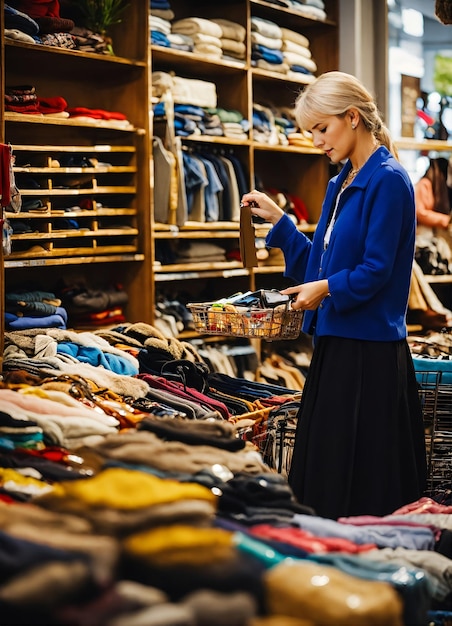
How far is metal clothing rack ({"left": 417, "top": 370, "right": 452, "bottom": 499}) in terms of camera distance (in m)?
3.91

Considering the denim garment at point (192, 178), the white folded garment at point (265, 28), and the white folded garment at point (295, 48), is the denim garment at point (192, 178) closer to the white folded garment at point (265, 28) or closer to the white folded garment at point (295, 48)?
the white folded garment at point (265, 28)

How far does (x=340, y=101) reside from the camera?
3.34m

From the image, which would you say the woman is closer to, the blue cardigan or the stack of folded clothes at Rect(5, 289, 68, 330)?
the blue cardigan

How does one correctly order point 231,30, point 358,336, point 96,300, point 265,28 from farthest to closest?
point 265,28 → point 231,30 → point 96,300 → point 358,336

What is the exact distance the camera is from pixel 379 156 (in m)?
3.34

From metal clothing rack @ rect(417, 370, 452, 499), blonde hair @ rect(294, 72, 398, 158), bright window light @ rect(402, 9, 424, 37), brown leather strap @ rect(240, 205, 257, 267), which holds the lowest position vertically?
metal clothing rack @ rect(417, 370, 452, 499)

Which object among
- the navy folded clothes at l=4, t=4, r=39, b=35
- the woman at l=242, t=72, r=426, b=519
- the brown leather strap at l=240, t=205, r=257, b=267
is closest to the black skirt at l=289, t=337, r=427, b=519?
the woman at l=242, t=72, r=426, b=519

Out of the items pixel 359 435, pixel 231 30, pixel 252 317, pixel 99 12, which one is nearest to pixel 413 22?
pixel 231 30

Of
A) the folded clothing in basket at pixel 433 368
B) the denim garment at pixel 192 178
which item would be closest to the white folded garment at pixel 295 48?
the denim garment at pixel 192 178

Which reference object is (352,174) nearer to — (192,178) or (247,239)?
(247,239)

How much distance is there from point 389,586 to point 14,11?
154 inches

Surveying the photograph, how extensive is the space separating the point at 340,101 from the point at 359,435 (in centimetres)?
112

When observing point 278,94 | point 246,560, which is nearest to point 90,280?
point 278,94

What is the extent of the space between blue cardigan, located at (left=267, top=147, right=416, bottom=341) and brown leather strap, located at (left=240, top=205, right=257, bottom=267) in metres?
0.33
